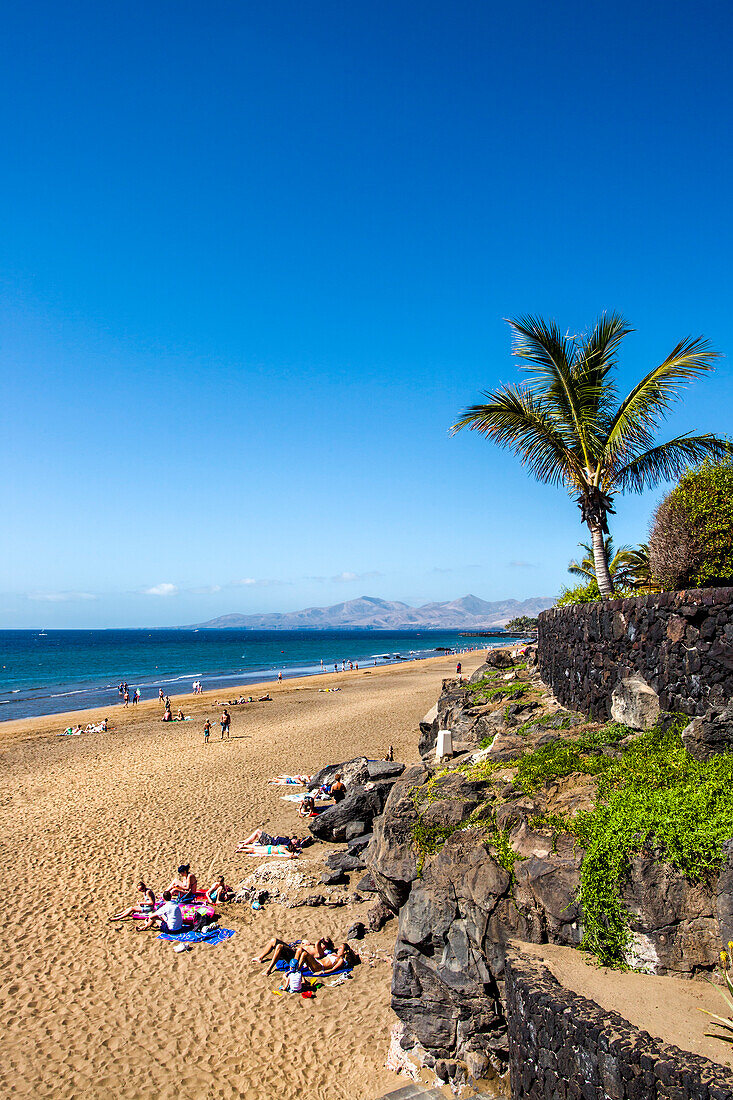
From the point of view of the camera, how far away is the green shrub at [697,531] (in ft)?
26.4

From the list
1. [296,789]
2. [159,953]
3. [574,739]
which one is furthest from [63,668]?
[574,739]

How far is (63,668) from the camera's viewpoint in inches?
2899

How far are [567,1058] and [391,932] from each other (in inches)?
203

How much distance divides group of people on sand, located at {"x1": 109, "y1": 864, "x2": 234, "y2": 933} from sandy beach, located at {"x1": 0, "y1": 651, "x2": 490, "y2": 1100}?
27cm

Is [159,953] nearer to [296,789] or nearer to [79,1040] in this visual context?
[79,1040]

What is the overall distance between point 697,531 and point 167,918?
35.6 ft

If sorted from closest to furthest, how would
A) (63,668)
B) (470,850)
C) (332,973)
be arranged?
(470,850)
(332,973)
(63,668)

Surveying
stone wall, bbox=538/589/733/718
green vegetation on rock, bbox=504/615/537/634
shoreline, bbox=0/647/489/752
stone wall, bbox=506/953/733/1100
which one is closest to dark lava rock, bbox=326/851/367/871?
stone wall, bbox=538/589/733/718

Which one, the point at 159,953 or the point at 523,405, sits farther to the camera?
the point at 523,405

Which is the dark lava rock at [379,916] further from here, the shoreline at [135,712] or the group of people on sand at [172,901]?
the shoreline at [135,712]

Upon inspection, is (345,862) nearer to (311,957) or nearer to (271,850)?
(271,850)

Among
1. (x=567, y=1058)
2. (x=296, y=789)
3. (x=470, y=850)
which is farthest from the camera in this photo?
(x=296, y=789)

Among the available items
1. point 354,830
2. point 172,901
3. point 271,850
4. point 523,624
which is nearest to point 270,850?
point 271,850

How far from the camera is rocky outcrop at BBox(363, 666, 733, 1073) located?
5602 mm
